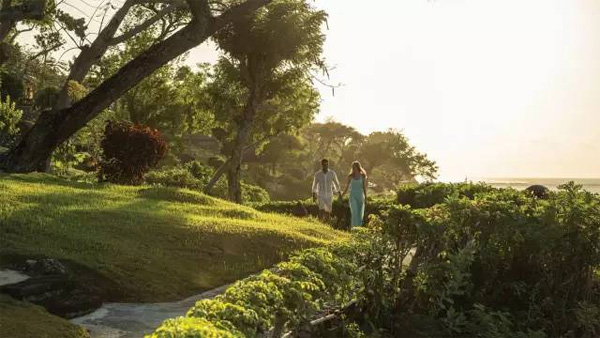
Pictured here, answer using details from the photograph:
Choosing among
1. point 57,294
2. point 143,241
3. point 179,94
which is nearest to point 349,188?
point 143,241

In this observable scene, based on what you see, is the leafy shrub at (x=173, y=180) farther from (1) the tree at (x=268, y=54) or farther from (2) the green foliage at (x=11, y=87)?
(2) the green foliage at (x=11, y=87)

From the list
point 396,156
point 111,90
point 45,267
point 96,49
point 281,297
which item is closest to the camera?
point 281,297

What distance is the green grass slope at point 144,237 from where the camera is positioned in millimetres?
9250

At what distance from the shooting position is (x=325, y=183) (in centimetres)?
1817

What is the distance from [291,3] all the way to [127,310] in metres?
20.3

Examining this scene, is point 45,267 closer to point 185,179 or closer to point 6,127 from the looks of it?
point 185,179

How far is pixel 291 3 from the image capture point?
84.9 ft

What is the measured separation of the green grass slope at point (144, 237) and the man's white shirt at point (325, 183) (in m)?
2.20

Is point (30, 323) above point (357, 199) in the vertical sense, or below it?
below

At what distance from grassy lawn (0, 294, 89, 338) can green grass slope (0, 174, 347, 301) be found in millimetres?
1860

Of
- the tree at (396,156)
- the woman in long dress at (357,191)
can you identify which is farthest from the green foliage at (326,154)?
the woman in long dress at (357,191)

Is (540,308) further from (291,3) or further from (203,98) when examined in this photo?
(203,98)

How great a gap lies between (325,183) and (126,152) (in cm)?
769

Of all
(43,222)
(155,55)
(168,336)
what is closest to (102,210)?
(43,222)
